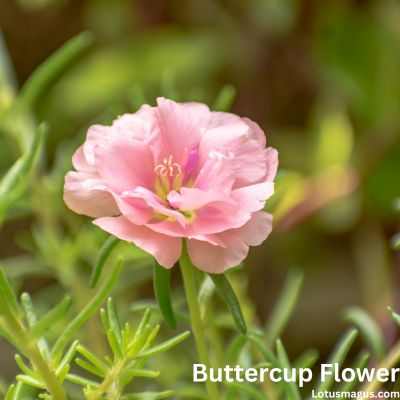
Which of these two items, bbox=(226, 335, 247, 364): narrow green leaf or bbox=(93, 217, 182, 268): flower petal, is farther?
bbox=(226, 335, 247, 364): narrow green leaf

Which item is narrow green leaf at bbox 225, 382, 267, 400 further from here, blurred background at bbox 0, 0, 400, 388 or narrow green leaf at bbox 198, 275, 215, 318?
blurred background at bbox 0, 0, 400, 388

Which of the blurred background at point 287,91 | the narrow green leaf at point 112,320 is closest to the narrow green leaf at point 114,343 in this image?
the narrow green leaf at point 112,320

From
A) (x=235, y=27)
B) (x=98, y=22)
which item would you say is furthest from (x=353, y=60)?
(x=98, y=22)

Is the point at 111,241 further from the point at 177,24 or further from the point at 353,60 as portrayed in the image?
the point at 177,24

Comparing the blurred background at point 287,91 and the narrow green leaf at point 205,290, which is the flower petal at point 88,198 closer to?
the narrow green leaf at point 205,290

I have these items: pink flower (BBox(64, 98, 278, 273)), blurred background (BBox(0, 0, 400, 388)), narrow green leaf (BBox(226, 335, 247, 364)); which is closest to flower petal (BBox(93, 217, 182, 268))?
pink flower (BBox(64, 98, 278, 273))
